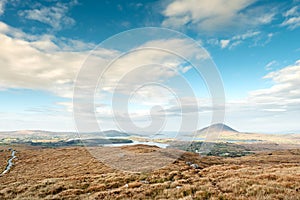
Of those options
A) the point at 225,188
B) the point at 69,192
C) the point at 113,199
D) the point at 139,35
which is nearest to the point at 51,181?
the point at 69,192

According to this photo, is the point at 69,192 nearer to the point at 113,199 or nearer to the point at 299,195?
the point at 113,199

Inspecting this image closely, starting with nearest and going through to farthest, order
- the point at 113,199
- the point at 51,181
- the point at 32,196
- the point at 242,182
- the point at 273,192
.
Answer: the point at 273,192
the point at 113,199
the point at 242,182
the point at 32,196
the point at 51,181

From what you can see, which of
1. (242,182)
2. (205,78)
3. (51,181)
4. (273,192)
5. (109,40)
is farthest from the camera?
(109,40)

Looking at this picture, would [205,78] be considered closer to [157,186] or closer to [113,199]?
[157,186]

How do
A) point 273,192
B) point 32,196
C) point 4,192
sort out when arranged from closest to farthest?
point 273,192, point 32,196, point 4,192

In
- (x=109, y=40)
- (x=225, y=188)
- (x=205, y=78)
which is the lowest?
(x=225, y=188)

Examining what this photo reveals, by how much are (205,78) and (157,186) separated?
20484 millimetres

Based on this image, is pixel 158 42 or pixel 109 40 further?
pixel 158 42

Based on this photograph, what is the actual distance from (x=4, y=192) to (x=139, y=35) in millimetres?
32456

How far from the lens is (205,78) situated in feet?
108

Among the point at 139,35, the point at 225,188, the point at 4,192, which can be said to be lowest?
the point at 4,192

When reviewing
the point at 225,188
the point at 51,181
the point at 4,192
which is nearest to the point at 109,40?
the point at 51,181

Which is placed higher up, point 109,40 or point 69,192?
point 109,40

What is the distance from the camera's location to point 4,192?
19281 mm
